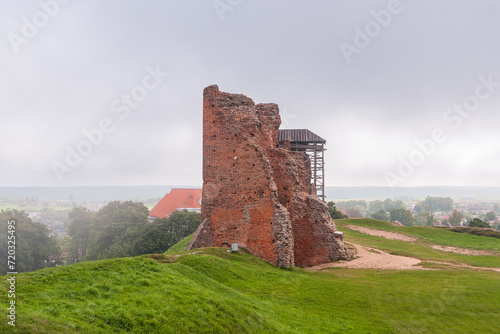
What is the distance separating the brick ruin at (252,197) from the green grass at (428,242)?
8223mm

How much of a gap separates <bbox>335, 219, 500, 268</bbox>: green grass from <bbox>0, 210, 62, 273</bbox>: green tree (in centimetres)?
3381

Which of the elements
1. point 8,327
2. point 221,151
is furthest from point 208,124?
point 8,327

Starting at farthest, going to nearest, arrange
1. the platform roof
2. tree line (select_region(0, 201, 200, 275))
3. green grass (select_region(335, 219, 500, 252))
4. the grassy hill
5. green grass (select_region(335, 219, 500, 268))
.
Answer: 1. the platform roof
2. tree line (select_region(0, 201, 200, 275))
3. green grass (select_region(335, 219, 500, 252))
4. green grass (select_region(335, 219, 500, 268))
5. the grassy hill

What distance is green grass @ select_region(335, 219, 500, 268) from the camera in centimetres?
2108

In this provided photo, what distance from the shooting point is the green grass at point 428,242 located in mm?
21077

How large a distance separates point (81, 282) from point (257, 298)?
17.6 ft

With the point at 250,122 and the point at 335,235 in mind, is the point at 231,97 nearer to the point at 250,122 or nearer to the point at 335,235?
the point at 250,122

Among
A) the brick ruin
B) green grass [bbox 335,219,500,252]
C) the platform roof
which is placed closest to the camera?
the brick ruin

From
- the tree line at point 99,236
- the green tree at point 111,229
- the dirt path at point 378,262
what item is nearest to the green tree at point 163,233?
the tree line at point 99,236

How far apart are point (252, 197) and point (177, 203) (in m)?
53.5

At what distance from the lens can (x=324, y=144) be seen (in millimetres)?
43000

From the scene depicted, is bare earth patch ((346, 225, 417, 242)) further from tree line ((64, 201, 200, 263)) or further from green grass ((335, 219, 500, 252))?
tree line ((64, 201, 200, 263))

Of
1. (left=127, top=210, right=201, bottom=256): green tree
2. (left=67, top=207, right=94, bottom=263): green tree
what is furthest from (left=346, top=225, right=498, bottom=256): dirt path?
(left=67, top=207, right=94, bottom=263): green tree

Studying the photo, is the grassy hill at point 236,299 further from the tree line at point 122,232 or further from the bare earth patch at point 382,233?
the tree line at point 122,232
